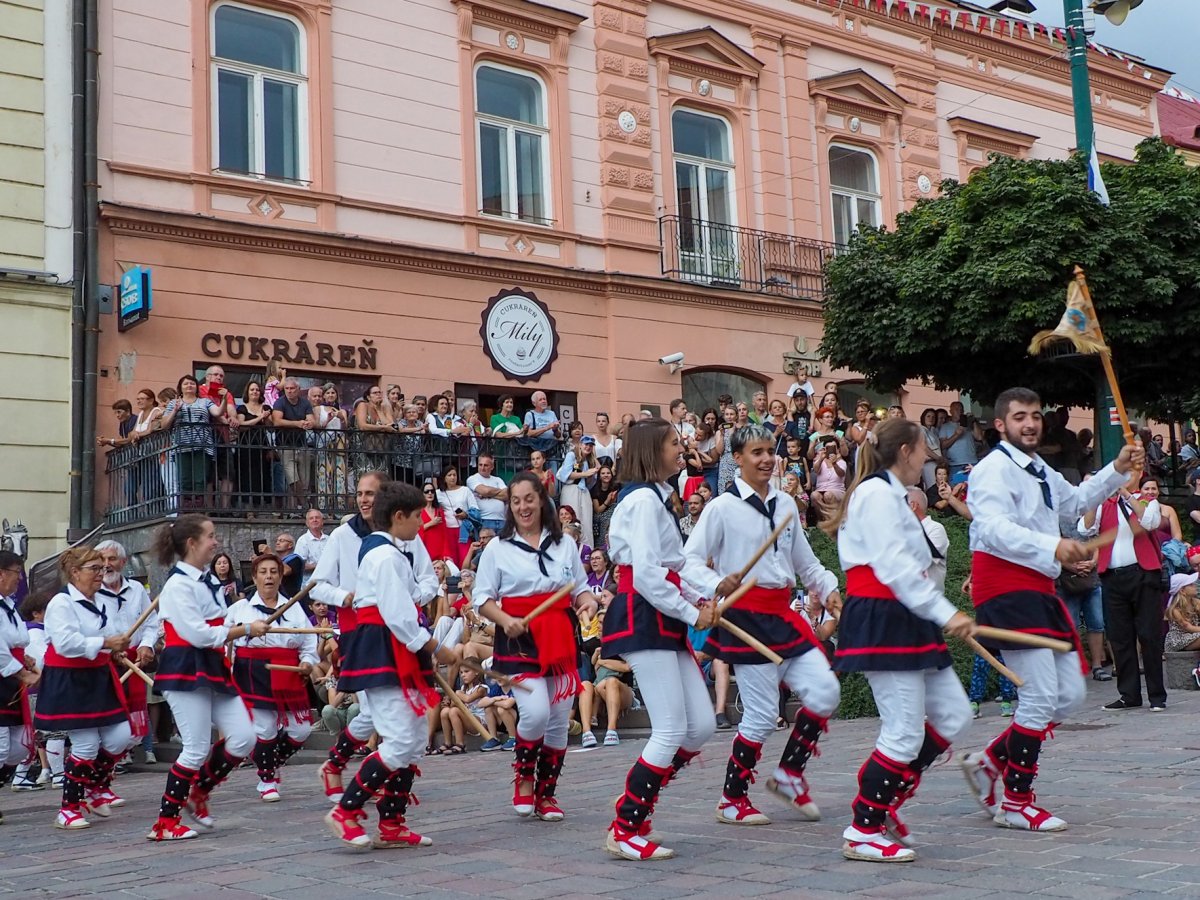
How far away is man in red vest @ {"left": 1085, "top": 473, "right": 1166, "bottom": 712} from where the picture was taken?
11.5 meters

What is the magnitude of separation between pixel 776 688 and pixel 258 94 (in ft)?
44.2

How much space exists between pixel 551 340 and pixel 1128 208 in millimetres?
7817

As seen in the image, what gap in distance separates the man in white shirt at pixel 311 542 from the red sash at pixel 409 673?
735cm

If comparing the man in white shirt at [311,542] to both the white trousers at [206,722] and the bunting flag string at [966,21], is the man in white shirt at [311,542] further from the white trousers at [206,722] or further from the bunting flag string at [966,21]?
the bunting flag string at [966,21]

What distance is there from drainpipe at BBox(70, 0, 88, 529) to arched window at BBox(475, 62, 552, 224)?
562 centimetres

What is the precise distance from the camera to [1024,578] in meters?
6.62

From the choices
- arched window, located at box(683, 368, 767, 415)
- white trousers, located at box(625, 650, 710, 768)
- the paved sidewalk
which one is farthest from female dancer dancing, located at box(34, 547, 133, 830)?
arched window, located at box(683, 368, 767, 415)

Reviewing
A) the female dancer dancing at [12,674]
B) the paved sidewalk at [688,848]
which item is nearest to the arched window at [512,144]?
the female dancer dancing at [12,674]

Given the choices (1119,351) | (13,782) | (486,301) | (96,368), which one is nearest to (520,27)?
(486,301)

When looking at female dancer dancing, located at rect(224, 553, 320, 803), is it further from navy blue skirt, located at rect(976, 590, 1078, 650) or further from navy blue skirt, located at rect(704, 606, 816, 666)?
navy blue skirt, located at rect(976, 590, 1078, 650)

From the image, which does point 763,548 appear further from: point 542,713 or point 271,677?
point 271,677

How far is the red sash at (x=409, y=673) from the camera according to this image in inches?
274

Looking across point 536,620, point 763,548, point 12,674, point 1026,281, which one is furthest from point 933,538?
point 1026,281

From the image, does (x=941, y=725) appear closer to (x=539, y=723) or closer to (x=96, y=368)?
(x=539, y=723)
